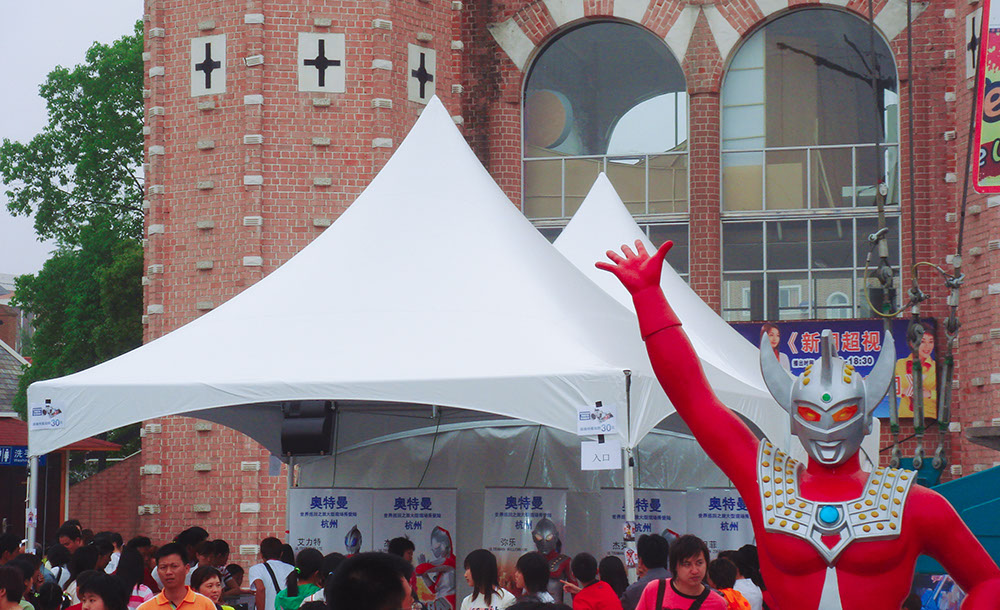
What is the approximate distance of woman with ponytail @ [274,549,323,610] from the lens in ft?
28.2

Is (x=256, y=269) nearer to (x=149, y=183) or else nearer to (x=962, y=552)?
(x=149, y=183)

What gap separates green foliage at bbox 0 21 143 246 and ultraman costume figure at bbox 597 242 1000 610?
1111 inches

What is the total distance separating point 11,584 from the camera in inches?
256

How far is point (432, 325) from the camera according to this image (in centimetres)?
951

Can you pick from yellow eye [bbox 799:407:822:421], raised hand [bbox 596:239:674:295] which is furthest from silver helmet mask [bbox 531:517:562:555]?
yellow eye [bbox 799:407:822:421]

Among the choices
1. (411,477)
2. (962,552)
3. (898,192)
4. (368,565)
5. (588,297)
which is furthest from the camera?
(898,192)

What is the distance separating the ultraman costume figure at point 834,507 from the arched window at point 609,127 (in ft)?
45.7

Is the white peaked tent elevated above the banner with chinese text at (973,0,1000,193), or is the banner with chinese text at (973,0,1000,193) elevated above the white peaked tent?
the banner with chinese text at (973,0,1000,193)

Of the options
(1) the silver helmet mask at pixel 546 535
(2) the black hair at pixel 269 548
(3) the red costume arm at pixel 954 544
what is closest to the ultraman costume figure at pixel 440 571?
(1) the silver helmet mask at pixel 546 535

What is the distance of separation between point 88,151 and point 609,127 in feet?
57.2

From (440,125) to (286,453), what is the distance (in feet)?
11.2

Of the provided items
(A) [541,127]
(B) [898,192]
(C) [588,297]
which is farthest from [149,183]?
(B) [898,192]

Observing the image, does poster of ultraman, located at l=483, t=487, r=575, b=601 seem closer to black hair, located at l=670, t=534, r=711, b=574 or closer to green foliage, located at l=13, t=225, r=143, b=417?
black hair, located at l=670, t=534, r=711, b=574

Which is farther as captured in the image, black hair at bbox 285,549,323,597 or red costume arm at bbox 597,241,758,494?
black hair at bbox 285,549,323,597
